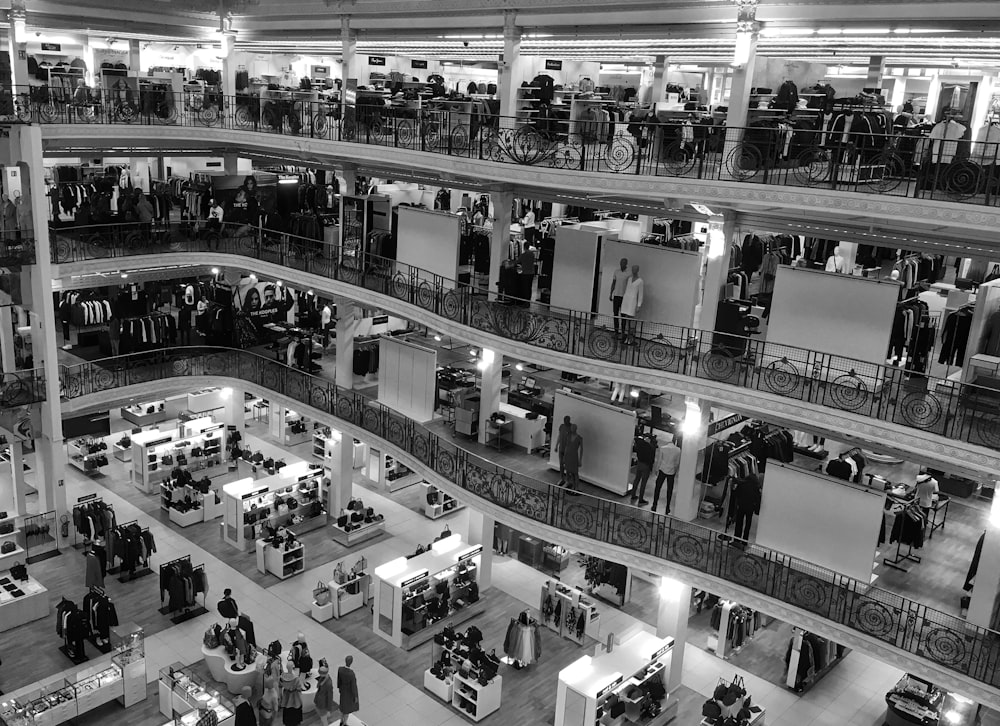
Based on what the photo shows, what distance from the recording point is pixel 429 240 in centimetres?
1969

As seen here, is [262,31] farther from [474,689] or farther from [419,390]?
[474,689]

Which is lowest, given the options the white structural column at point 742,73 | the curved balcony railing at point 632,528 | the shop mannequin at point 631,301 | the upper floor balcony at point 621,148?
the curved balcony railing at point 632,528

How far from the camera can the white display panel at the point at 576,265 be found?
17.5 metres

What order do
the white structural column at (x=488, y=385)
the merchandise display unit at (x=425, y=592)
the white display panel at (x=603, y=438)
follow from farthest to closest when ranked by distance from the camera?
1. the white structural column at (x=488, y=385)
2. the merchandise display unit at (x=425, y=592)
3. the white display panel at (x=603, y=438)

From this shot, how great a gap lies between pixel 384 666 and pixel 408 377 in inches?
256

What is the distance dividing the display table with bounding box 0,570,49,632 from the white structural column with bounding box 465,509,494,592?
9.27 m

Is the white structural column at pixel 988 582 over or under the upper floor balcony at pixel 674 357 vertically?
under

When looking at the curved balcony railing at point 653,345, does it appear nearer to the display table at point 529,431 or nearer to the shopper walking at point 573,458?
the shopper walking at point 573,458

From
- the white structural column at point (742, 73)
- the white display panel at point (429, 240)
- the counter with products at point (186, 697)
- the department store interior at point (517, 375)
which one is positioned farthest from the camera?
the white display panel at point (429, 240)

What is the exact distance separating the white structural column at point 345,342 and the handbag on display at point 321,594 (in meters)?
5.22

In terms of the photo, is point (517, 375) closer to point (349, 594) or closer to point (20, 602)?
point (349, 594)

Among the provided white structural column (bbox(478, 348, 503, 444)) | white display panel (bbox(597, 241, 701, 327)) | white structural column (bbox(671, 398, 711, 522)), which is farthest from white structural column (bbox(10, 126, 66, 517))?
white structural column (bbox(671, 398, 711, 522))

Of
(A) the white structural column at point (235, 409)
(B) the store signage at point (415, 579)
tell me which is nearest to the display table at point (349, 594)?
(B) the store signage at point (415, 579)

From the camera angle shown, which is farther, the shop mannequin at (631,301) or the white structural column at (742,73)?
the shop mannequin at (631,301)
